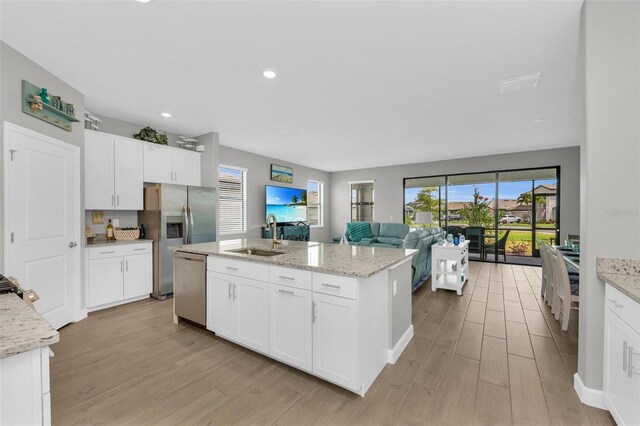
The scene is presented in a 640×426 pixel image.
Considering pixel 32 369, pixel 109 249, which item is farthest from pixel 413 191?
pixel 32 369

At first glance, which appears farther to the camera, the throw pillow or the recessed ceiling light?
the throw pillow

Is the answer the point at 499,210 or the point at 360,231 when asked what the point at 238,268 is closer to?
the point at 360,231

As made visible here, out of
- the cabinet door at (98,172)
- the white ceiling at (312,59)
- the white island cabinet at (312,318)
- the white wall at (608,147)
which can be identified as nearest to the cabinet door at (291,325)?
the white island cabinet at (312,318)

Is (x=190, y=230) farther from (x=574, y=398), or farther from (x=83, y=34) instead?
(x=574, y=398)

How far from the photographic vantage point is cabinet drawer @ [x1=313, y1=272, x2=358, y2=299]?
1829mm

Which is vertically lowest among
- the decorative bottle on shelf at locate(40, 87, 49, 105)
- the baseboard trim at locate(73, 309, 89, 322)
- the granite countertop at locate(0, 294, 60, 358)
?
the baseboard trim at locate(73, 309, 89, 322)

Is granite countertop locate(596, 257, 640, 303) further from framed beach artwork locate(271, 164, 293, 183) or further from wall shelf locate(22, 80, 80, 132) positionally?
framed beach artwork locate(271, 164, 293, 183)

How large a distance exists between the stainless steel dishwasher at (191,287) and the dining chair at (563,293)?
369 cm

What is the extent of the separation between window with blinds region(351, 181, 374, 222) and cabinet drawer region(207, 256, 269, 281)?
6.57 m

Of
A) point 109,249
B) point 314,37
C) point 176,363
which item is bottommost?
point 176,363

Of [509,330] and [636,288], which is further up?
[636,288]

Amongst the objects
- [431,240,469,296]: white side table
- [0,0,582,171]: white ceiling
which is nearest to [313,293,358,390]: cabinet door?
[0,0,582,171]: white ceiling

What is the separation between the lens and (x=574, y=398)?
6.10 ft

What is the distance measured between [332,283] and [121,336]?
8.04ft
